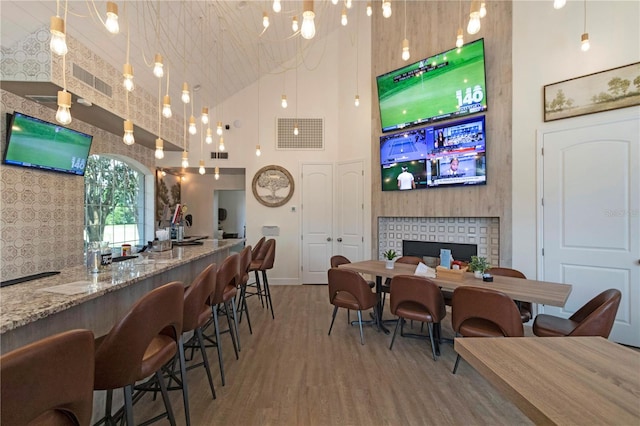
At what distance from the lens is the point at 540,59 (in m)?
3.73

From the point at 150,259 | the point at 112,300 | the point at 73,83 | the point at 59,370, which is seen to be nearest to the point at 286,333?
the point at 150,259

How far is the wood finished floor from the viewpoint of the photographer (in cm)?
212

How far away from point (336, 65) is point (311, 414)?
20.5 feet

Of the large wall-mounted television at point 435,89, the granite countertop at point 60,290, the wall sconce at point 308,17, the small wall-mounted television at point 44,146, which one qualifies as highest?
the large wall-mounted television at point 435,89

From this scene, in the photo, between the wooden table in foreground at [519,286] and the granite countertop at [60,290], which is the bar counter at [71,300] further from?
the wooden table in foreground at [519,286]

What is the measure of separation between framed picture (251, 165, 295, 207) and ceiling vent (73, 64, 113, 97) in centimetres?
305

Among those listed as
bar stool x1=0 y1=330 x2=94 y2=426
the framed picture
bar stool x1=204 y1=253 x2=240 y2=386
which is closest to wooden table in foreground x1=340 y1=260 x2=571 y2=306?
bar stool x1=204 y1=253 x2=240 y2=386

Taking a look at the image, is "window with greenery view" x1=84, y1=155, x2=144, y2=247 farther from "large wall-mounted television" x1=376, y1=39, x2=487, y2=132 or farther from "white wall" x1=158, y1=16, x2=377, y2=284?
"large wall-mounted television" x1=376, y1=39, x2=487, y2=132

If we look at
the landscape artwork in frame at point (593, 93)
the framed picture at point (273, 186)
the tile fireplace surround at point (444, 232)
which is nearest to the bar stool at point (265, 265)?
the framed picture at point (273, 186)

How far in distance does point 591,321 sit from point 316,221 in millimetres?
4633

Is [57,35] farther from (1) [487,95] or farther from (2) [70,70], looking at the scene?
(1) [487,95]

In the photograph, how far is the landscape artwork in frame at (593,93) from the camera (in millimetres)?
3164

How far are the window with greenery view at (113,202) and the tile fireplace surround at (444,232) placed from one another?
4847 mm

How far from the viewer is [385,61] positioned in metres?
5.33
